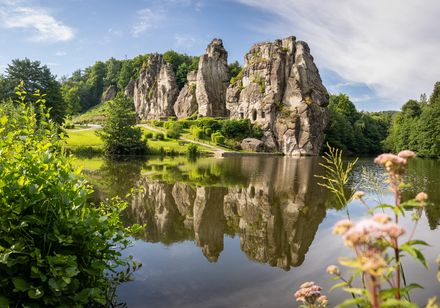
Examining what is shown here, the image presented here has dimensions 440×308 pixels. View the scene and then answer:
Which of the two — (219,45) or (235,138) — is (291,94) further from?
(219,45)

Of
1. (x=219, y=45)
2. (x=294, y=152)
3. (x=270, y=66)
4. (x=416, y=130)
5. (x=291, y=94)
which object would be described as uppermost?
(x=219, y=45)

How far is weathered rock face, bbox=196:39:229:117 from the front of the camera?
89.0 m

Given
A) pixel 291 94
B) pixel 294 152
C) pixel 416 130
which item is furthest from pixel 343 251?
pixel 416 130

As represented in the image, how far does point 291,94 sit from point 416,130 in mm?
31249

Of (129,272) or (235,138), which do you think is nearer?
(129,272)

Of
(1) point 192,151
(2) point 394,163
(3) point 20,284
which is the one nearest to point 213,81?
(1) point 192,151

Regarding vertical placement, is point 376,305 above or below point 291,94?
below

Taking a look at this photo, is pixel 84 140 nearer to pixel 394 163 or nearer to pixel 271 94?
pixel 271 94

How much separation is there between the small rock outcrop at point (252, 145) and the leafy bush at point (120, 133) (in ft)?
74.5

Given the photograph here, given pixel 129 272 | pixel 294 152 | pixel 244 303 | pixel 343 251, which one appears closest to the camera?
pixel 244 303

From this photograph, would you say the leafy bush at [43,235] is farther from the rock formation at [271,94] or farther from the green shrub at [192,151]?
the rock formation at [271,94]

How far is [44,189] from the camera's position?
17.4 ft

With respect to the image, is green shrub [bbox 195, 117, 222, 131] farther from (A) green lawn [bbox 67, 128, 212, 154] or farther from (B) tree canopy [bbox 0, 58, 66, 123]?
(B) tree canopy [bbox 0, 58, 66, 123]

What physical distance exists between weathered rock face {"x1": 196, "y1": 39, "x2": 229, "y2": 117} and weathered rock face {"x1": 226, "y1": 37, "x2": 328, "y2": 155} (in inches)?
268
